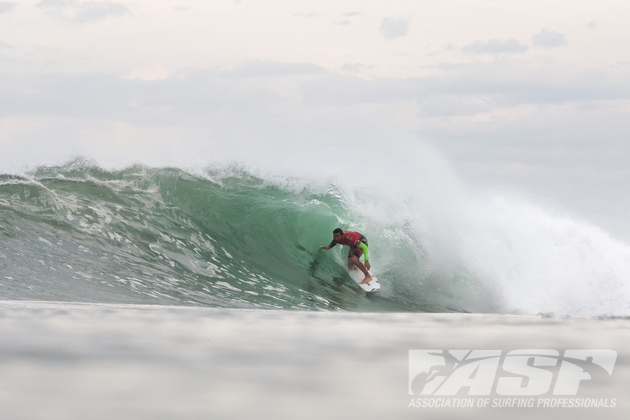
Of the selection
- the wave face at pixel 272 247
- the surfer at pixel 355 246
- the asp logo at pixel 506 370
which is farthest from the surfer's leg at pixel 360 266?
the asp logo at pixel 506 370

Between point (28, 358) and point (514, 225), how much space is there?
41.1 feet

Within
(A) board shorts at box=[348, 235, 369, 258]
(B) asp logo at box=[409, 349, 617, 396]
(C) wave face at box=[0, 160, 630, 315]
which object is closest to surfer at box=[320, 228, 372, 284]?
(A) board shorts at box=[348, 235, 369, 258]

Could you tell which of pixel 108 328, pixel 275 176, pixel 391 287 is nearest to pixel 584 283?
pixel 391 287

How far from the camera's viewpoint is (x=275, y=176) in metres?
15.1

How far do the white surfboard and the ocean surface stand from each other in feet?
0.57

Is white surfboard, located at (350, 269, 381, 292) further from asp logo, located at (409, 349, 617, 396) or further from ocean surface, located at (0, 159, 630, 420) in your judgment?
asp logo, located at (409, 349, 617, 396)

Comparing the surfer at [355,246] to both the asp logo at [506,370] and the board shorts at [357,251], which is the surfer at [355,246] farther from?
the asp logo at [506,370]

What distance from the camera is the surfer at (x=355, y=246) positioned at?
1130 cm

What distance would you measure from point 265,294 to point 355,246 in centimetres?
215

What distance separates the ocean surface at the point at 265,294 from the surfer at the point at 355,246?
1.19 feet

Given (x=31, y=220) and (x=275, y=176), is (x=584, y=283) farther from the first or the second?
(x=31, y=220)

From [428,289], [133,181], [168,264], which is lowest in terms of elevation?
[428,289]

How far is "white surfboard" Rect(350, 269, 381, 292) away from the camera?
11.2 m

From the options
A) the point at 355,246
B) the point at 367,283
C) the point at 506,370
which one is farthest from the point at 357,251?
the point at 506,370
